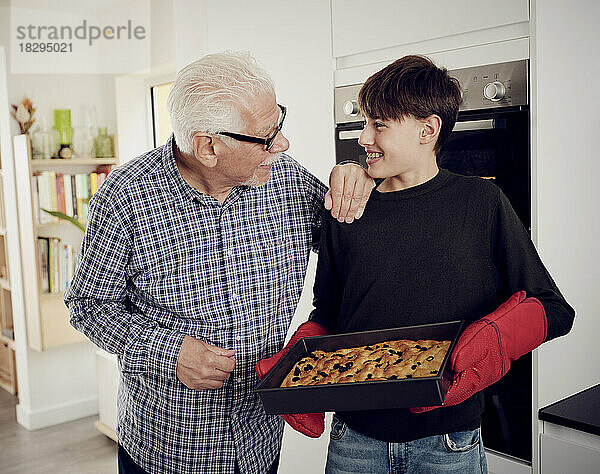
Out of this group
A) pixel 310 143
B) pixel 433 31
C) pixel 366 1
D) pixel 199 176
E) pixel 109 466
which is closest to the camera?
pixel 199 176

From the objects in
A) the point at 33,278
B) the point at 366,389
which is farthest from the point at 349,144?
the point at 33,278

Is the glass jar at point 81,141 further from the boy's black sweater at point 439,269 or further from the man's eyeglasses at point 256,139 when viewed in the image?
the boy's black sweater at point 439,269

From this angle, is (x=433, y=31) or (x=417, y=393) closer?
(x=417, y=393)

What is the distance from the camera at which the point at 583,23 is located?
1.74m

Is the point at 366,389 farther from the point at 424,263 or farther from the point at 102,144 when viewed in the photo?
the point at 102,144

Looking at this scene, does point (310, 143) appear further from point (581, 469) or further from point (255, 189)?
point (581, 469)

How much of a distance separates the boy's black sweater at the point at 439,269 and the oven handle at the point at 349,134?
770 millimetres

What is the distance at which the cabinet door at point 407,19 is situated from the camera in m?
1.71

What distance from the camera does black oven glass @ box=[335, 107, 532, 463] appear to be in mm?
1691

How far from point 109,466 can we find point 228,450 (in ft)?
7.15

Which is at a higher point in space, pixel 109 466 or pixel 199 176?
pixel 199 176

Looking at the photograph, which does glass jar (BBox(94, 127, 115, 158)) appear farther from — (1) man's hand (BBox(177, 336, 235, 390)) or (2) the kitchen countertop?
(2) the kitchen countertop

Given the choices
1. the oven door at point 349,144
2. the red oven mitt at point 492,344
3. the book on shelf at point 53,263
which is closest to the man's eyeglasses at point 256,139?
the red oven mitt at point 492,344

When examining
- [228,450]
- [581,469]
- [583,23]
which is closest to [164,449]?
[228,450]
